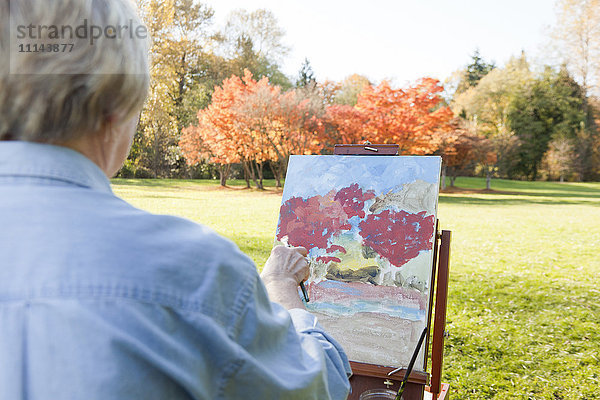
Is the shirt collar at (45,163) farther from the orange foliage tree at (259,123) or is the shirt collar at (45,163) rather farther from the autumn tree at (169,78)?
the autumn tree at (169,78)

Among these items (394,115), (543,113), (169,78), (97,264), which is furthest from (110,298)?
(543,113)

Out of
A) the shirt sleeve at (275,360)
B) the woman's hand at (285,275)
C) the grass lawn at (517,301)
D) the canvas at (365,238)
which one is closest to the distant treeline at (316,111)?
the grass lawn at (517,301)

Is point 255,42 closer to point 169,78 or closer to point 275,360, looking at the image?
point 169,78

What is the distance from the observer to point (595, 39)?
19.3m

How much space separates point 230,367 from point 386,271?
1.75m

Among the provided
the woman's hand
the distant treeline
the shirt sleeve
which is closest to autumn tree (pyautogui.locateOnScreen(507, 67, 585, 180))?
the distant treeline

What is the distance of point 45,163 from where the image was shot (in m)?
0.58

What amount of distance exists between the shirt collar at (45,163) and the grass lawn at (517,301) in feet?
9.30

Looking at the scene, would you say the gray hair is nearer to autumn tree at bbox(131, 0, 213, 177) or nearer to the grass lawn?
the grass lawn

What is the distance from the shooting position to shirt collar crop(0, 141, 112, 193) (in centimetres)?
57

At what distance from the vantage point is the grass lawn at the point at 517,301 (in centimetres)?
310

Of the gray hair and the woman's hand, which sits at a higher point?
the gray hair

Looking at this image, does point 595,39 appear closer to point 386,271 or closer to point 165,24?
point 165,24

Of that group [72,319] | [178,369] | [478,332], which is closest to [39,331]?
[72,319]
